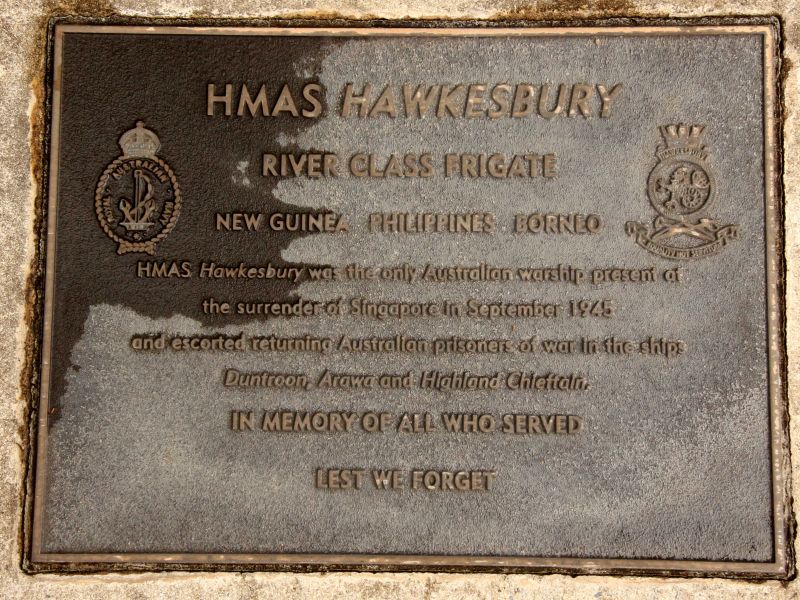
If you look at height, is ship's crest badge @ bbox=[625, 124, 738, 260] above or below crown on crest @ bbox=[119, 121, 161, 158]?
below

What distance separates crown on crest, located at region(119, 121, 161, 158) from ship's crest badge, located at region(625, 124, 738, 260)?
1.96 meters

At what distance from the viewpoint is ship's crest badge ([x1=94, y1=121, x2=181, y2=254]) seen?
235 cm

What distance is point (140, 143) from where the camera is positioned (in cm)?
237

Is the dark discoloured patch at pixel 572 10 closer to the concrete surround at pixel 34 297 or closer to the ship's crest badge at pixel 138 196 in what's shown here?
the concrete surround at pixel 34 297

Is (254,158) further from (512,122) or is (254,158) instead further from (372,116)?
(512,122)

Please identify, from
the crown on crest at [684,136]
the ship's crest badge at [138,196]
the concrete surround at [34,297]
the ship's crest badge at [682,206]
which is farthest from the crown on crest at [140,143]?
the crown on crest at [684,136]

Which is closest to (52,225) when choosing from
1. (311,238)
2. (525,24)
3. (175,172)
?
(175,172)

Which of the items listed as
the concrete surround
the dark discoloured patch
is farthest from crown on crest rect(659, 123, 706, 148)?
the dark discoloured patch

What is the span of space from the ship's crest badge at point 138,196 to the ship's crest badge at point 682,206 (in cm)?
188

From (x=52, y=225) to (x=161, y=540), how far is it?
135 centimetres

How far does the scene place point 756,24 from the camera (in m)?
2.39

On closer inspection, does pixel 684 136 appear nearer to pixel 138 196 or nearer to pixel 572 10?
pixel 572 10

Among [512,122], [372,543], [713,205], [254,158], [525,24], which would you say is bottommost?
[372,543]

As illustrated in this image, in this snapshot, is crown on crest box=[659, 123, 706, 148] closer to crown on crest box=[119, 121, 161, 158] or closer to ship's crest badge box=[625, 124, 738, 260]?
ship's crest badge box=[625, 124, 738, 260]
